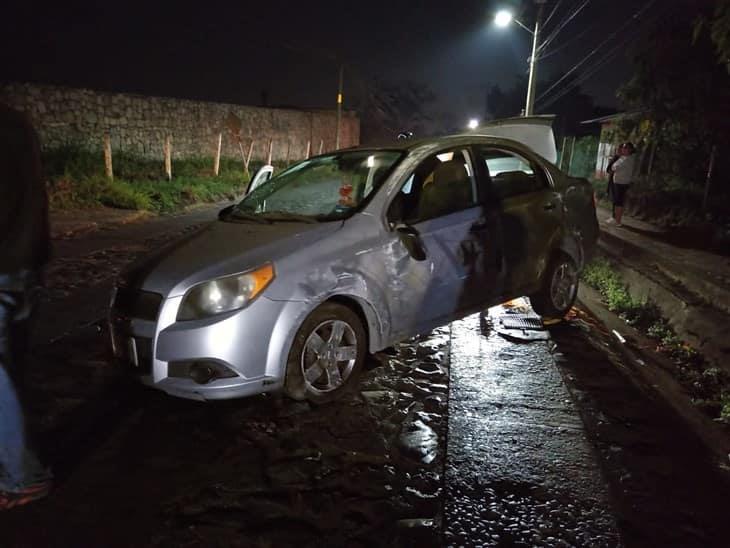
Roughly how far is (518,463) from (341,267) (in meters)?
1.49

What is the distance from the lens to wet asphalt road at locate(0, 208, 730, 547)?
2408 millimetres

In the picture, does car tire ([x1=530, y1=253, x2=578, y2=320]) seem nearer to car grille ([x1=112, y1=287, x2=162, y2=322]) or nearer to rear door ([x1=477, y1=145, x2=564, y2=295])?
rear door ([x1=477, y1=145, x2=564, y2=295])

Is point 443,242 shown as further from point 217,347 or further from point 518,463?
point 217,347

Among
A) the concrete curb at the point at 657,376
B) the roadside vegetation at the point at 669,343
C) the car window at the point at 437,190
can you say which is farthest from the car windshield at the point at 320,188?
the roadside vegetation at the point at 669,343

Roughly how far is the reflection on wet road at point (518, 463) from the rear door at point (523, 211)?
0.79 meters

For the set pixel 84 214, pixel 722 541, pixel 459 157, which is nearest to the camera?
pixel 722 541

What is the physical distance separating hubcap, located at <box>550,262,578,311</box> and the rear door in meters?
0.29

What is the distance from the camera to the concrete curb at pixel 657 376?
3.25 metres

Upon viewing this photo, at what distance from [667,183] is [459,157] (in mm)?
10300

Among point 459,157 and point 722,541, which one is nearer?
point 722,541

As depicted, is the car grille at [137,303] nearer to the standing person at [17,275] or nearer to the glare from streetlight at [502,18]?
the standing person at [17,275]

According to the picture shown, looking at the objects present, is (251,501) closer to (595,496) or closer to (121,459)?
(121,459)

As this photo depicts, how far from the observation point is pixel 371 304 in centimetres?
355

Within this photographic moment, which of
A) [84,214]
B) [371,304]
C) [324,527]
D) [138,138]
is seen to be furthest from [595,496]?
[138,138]
